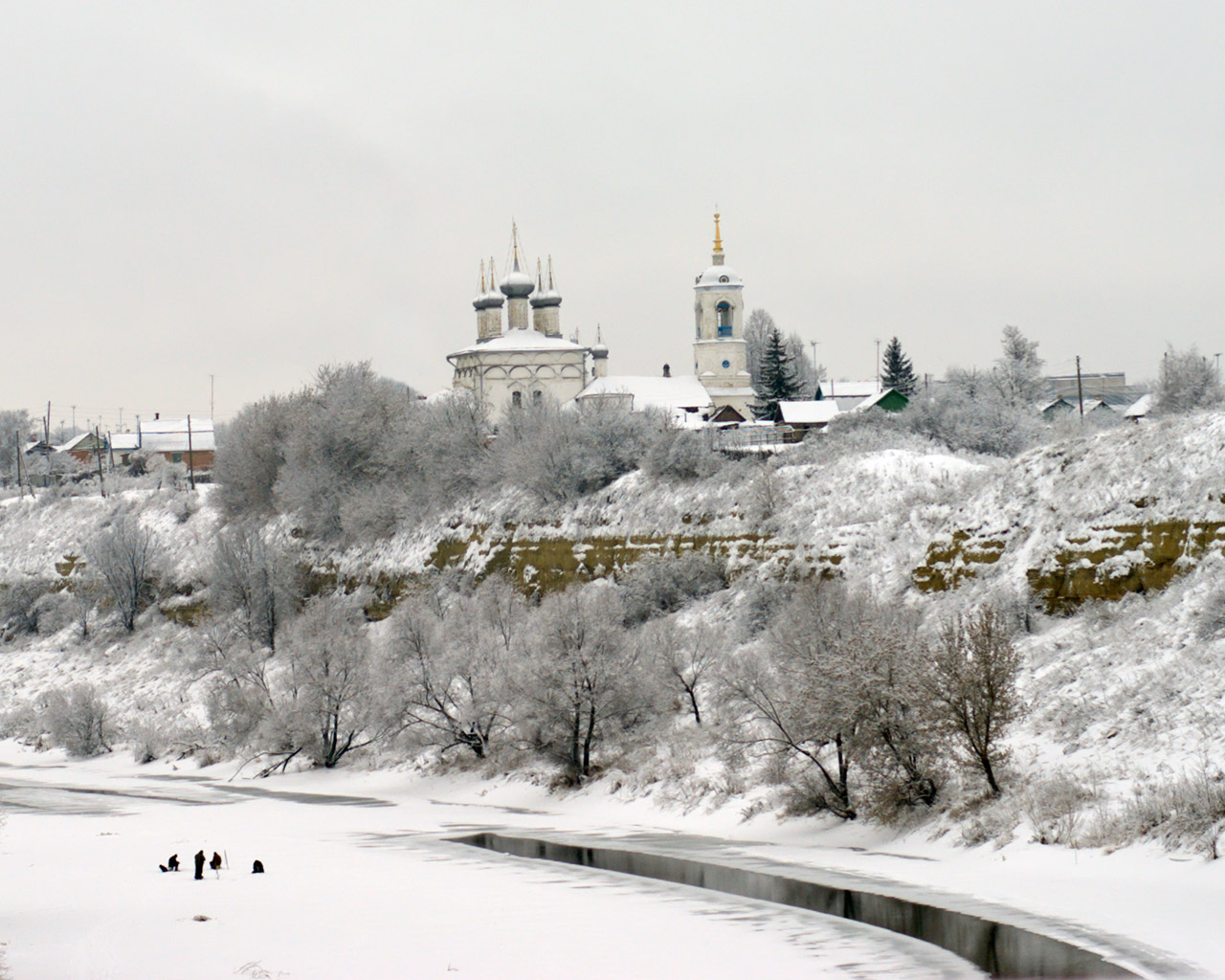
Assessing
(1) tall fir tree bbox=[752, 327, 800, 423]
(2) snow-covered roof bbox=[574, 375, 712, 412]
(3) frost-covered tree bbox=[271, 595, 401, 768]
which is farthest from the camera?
(2) snow-covered roof bbox=[574, 375, 712, 412]

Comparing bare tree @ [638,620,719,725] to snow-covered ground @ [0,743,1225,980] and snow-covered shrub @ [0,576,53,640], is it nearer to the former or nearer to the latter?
snow-covered ground @ [0,743,1225,980]

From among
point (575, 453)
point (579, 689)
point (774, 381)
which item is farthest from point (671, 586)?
point (774, 381)

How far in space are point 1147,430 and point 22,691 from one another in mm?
46040

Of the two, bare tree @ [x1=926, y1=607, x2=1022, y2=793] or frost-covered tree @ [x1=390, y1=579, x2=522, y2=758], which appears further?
frost-covered tree @ [x1=390, y1=579, x2=522, y2=758]

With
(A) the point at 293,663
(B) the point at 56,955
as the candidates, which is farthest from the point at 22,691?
(B) the point at 56,955

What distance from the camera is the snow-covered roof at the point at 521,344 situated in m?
101

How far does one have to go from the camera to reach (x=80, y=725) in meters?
50.1

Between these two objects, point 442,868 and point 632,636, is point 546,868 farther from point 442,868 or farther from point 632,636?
point 632,636

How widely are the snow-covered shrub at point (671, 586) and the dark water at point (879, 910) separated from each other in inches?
675

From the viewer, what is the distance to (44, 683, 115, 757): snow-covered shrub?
164 ft

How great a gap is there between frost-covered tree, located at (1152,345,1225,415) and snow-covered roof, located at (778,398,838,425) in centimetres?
2047

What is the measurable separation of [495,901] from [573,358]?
3123 inches

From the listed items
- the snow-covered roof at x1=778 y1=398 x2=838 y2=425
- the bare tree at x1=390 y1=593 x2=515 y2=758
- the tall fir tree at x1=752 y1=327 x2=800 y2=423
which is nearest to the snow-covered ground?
the bare tree at x1=390 y1=593 x2=515 y2=758

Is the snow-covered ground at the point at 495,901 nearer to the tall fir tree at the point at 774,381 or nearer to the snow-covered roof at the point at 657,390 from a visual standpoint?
the tall fir tree at the point at 774,381
